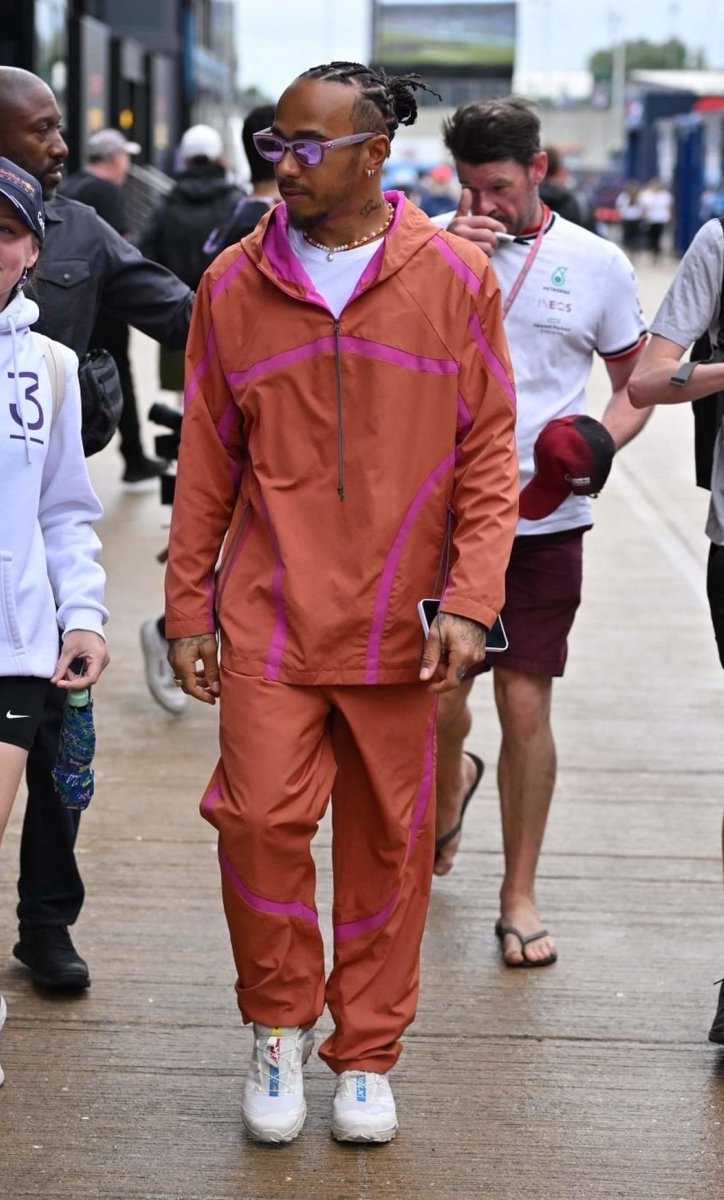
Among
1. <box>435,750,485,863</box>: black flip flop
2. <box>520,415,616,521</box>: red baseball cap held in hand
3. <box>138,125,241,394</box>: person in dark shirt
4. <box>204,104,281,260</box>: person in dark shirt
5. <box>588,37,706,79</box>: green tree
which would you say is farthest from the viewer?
<box>588,37,706,79</box>: green tree

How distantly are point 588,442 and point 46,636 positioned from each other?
1460 millimetres

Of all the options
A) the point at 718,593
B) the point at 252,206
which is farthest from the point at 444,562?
the point at 252,206

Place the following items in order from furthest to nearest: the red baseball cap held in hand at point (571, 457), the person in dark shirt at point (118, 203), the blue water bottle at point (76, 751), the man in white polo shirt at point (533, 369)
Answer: the person in dark shirt at point (118, 203), the man in white polo shirt at point (533, 369), the red baseball cap held in hand at point (571, 457), the blue water bottle at point (76, 751)

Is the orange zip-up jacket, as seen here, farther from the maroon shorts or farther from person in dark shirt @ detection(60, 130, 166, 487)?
person in dark shirt @ detection(60, 130, 166, 487)

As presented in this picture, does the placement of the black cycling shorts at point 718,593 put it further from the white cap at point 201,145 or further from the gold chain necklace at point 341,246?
the white cap at point 201,145

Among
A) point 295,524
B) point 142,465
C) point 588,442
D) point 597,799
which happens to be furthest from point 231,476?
point 142,465

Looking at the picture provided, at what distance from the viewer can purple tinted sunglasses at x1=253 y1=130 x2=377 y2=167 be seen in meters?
3.44

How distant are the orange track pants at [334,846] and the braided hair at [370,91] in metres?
1.07

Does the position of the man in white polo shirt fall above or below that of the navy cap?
below

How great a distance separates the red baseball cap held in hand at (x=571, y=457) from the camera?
4.39 metres

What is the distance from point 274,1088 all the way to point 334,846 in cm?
49

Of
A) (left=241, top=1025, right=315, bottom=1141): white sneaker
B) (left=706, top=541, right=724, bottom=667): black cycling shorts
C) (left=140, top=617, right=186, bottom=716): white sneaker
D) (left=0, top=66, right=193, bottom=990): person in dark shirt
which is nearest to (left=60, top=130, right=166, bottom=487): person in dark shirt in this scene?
(left=140, top=617, right=186, bottom=716): white sneaker

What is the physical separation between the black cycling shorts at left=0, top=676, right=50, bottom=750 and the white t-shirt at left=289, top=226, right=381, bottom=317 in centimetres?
91

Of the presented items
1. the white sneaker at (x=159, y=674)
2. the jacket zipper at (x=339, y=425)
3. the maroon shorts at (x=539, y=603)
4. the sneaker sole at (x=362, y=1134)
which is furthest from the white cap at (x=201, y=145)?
the sneaker sole at (x=362, y=1134)
